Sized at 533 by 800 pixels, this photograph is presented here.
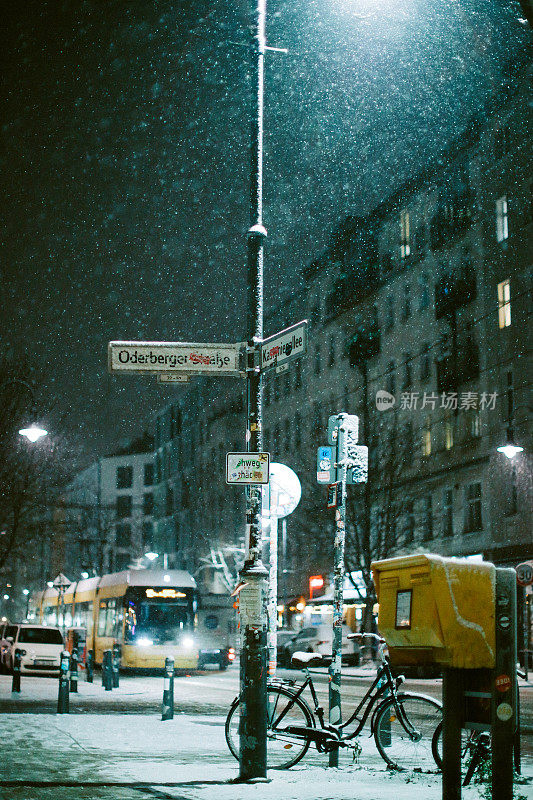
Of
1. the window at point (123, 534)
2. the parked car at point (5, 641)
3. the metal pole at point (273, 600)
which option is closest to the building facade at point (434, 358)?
the parked car at point (5, 641)

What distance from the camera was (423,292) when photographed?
181 feet

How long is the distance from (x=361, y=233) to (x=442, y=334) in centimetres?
1382

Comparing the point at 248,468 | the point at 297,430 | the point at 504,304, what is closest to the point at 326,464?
the point at 248,468

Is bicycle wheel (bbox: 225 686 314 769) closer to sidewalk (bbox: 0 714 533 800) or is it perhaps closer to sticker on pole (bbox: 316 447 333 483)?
sidewalk (bbox: 0 714 533 800)

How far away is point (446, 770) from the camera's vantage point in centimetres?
658

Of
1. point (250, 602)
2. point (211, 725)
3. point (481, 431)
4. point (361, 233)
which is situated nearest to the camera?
point (250, 602)

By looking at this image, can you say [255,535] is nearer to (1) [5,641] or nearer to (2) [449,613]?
(2) [449,613]

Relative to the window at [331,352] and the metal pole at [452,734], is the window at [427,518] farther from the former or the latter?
the metal pole at [452,734]

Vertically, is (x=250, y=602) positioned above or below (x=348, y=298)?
below

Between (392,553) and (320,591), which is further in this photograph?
(320,591)

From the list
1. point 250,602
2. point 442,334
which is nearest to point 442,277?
point 442,334

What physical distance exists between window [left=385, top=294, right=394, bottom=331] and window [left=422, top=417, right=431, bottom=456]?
839 cm

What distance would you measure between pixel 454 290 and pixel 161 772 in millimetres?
42139

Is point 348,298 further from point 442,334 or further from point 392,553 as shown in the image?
point 392,553
